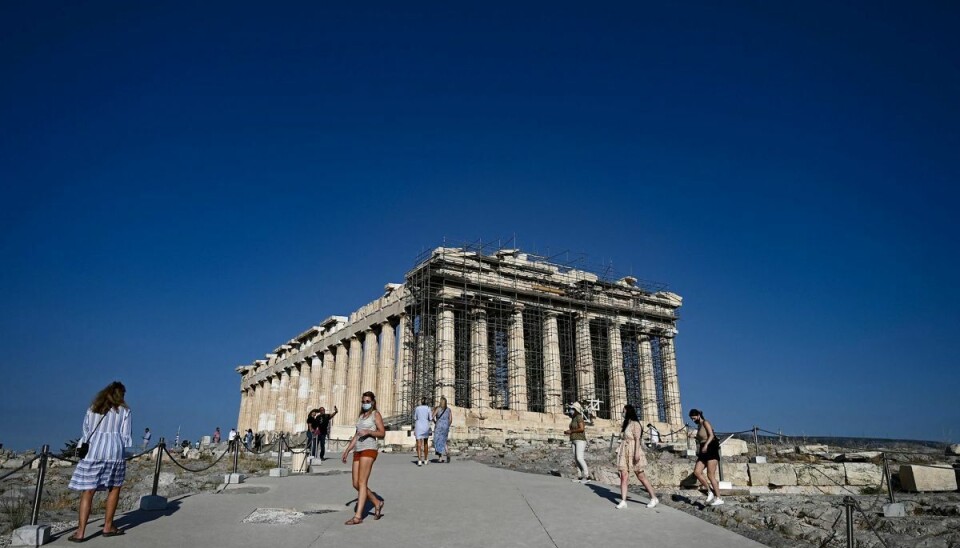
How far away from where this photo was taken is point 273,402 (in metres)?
60.4

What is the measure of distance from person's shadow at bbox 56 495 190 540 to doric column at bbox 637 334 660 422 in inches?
1473

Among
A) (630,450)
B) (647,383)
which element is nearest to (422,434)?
(630,450)

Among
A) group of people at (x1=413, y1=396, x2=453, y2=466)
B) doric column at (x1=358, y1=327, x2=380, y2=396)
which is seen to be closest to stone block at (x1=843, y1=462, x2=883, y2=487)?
group of people at (x1=413, y1=396, x2=453, y2=466)

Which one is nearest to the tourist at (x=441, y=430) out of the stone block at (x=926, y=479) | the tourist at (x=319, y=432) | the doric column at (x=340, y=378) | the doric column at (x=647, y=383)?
the tourist at (x=319, y=432)

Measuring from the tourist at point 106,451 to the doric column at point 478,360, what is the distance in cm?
2983

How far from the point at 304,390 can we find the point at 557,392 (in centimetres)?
2224

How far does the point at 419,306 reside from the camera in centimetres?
3875

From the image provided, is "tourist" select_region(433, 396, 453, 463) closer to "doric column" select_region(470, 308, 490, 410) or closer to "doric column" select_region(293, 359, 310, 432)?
"doric column" select_region(470, 308, 490, 410)

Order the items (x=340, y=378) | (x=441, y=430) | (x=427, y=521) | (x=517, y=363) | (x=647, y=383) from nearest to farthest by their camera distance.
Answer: (x=427, y=521)
(x=441, y=430)
(x=517, y=363)
(x=647, y=383)
(x=340, y=378)

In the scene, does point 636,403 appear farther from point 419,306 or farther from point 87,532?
point 87,532

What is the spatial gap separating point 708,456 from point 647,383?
113ft

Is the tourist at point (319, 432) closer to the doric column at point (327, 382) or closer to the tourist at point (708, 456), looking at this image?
the tourist at point (708, 456)

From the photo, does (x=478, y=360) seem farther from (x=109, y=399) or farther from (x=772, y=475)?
(x=109, y=399)

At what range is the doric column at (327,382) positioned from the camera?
47753 millimetres
